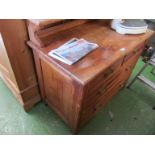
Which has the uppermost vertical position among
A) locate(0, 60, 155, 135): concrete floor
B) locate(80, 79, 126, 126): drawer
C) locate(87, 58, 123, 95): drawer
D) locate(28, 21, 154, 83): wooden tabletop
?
locate(28, 21, 154, 83): wooden tabletop

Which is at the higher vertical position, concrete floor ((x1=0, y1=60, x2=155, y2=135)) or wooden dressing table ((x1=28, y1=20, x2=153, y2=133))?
wooden dressing table ((x1=28, y1=20, x2=153, y2=133))

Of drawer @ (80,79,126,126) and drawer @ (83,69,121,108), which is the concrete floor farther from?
drawer @ (83,69,121,108)

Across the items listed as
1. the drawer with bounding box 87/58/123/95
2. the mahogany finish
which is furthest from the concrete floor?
the drawer with bounding box 87/58/123/95

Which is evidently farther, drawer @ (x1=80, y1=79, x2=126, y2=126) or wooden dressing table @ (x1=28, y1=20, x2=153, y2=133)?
drawer @ (x1=80, y1=79, x2=126, y2=126)

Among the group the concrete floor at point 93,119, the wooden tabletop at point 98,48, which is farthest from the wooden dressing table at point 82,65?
the concrete floor at point 93,119

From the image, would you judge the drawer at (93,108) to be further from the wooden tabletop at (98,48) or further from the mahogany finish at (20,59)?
the mahogany finish at (20,59)

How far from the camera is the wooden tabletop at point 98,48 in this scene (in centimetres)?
81

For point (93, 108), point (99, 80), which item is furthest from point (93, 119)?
point (99, 80)

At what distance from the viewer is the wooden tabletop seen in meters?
0.81

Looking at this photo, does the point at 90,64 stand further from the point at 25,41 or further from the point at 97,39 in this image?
the point at 25,41

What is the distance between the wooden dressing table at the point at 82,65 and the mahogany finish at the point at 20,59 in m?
0.08

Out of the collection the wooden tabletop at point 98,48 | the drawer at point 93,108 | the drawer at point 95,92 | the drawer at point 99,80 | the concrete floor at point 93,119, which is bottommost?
the concrete floor at point 93,119
